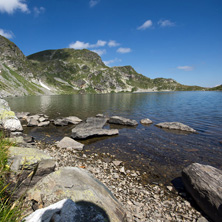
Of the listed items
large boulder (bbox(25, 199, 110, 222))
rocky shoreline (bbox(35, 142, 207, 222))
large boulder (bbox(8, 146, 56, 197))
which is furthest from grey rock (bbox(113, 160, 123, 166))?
large boulder (bbox(25, 199, 110, 222))

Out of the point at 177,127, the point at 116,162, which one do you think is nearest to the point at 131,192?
the point at 116,162

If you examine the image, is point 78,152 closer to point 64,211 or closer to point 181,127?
point 64,211

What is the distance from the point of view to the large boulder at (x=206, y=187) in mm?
6547

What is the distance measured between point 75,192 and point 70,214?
4.48 ft

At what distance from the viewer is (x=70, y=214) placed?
175 inches

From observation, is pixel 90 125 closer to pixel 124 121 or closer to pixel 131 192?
pixel 124 121

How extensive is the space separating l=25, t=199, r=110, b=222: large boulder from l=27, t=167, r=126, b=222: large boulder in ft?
1.25

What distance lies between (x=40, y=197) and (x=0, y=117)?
16.0 meters

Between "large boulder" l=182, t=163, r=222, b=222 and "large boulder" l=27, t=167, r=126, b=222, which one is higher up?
"large boulder" l=27, t=167, r=126, b=222

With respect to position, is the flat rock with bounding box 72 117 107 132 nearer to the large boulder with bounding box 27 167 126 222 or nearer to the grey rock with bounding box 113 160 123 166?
the grey rock with bounding box 113 160 123 166

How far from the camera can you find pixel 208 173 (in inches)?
311

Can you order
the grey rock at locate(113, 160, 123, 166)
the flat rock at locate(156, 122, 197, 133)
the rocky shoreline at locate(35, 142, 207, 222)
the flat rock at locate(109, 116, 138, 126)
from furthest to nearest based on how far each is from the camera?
the flat rock at locate(109, 116, 138, 126)
the flat rock at locate(156, 122, 197, 133)
the grey rock at locate(113, 160, 123, 166)
the rocky shoreline at locate(35, 142, 207, 222)

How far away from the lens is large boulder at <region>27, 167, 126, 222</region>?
5480mm

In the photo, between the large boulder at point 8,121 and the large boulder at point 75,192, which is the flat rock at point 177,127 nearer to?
the large boulder at point 75,192
